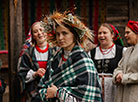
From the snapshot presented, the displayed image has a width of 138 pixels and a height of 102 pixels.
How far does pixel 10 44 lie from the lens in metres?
4.02

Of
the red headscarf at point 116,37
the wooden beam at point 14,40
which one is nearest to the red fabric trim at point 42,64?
the wooden beam at point 14,40

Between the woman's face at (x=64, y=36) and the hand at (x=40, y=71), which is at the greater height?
the woman's face at (x=64, y=36)

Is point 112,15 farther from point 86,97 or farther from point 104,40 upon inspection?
point 86,97

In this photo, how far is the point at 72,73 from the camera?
2.48 metres

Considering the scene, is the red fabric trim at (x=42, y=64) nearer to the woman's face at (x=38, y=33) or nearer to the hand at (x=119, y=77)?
the woman's face at (x=38, y=33)

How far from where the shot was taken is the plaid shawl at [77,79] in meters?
2.41

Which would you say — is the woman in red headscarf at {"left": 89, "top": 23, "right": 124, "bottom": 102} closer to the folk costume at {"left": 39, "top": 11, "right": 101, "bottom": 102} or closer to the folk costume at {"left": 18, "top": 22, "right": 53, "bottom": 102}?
the folk costume at {"left": 18, "top": 22, "right": 53, "bottom": 102}

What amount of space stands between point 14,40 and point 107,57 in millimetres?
1668

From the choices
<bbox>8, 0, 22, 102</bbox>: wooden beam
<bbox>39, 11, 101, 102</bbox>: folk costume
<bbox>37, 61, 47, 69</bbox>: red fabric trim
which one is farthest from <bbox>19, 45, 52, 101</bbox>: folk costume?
<bbox>39, 11, 101, 102</bbox>: folk costume

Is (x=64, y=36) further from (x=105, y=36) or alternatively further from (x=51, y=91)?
(x=105, y=36)

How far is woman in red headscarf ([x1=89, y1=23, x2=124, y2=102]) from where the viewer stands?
3641 mm

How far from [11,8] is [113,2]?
12.9 feet

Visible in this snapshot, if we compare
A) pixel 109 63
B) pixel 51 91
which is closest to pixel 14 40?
pixel 109 63

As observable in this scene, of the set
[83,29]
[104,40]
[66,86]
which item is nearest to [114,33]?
[104,40]
